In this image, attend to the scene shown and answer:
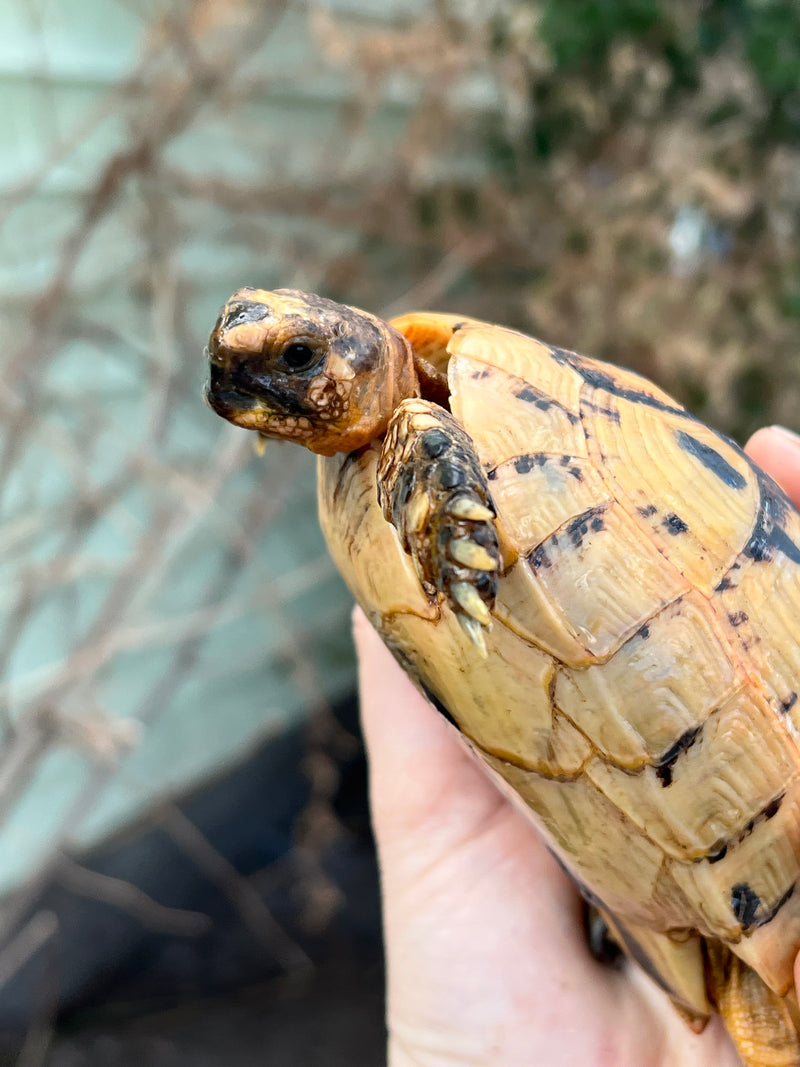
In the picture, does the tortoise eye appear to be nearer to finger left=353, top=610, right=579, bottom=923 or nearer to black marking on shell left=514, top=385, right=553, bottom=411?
black marking on shell left=514, top=385, right=553, bottom=411

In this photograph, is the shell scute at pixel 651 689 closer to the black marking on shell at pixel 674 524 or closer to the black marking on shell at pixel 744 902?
the black marking on shell at pixel 674 524

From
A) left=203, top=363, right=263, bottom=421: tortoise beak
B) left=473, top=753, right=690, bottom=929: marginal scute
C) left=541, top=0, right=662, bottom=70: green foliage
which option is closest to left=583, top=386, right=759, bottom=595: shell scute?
left=473, top=753, right=690, bottom=929: marginal scute

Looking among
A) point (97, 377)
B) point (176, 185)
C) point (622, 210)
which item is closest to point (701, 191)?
point (622, 210)

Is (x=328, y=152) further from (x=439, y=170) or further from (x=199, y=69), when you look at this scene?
(x=199, y=69)

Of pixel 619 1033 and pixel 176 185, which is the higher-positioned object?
pixel 176 185

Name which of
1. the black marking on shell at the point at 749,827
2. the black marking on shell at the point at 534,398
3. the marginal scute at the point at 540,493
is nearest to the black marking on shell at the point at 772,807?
the black marking on shell at the point at 749,827

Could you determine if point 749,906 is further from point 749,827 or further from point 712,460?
point 712,460
